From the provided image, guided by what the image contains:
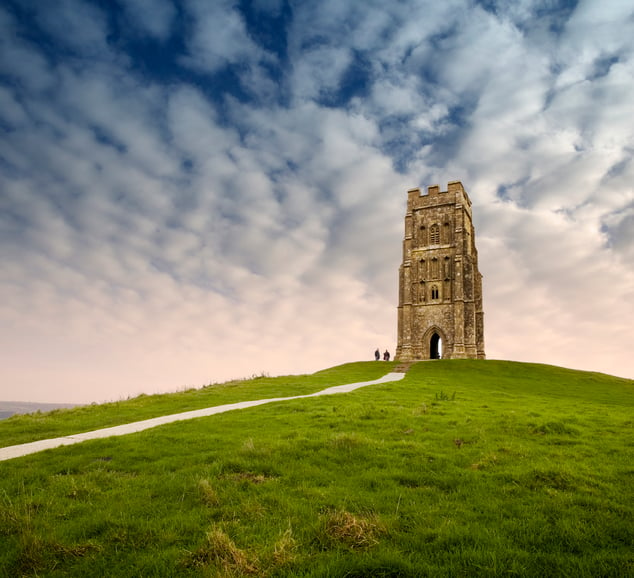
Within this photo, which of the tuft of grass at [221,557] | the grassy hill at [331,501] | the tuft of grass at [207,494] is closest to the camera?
the tuft of grass at [221,557]

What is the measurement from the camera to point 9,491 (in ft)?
25.6

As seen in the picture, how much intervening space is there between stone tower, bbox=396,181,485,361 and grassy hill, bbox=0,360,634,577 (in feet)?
138

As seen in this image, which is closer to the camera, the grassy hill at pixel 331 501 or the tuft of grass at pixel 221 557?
the tuft of grass at pixel 221 557

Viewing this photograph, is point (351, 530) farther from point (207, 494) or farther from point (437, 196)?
point (437, 196)

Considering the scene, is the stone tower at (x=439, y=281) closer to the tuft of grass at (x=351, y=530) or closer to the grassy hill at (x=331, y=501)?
the grassy hill at (x=331, y=501)

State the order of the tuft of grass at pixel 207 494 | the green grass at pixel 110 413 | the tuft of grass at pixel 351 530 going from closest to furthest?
1. the tuft of grass at pixel 351 530
2. the tuft of grass at pixel 207 494
3. the green grass at pixel 110 413

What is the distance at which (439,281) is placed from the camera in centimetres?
5819

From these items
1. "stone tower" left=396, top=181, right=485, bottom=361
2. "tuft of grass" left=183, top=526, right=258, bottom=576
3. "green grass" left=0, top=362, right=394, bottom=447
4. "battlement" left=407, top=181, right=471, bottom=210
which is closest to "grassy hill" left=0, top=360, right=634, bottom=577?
"tuft of grass" left=183, top=526, right=258, bottom=576

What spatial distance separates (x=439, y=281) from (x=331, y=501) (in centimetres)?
5396

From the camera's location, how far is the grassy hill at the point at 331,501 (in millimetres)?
5086

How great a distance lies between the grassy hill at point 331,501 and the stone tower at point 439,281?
138 ft

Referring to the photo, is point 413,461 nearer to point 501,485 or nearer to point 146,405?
point 501,485

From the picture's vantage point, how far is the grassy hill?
5.09 metres

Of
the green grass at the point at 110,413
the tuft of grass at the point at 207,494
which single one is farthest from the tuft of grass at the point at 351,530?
the green grass at the point at 110,413
